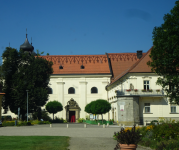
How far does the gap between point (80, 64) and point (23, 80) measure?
18.8m

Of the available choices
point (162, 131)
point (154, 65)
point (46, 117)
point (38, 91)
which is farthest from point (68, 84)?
point (162, 131)

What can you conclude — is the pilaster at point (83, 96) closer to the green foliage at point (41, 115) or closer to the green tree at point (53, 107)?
the green tree at point (53, 107)

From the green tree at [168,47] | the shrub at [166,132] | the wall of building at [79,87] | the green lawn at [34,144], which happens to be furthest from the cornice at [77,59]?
the shrub at [166,132]

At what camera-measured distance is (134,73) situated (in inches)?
1690

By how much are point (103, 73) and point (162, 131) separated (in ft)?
152

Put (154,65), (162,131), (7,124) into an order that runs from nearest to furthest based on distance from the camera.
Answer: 1. (162,131)
2. (154,65)
3. (7,124)

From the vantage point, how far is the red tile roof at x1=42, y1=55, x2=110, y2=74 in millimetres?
62159

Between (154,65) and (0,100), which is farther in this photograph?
(0,100)

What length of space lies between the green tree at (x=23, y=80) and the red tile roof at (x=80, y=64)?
1307 centimetres

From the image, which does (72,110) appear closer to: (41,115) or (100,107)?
(41,115)

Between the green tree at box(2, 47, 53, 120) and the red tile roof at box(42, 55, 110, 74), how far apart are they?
514 inches

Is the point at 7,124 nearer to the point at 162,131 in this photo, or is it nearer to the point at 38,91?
the point at 38,91

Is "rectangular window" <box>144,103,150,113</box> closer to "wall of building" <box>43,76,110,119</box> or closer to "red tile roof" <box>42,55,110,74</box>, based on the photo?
"wall of building" <box>43,76,110,119</box>

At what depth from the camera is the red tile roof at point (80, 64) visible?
62.2 meters
